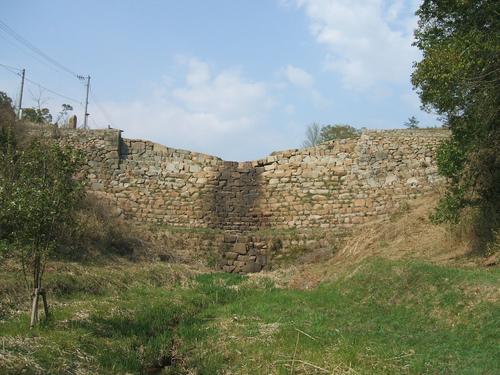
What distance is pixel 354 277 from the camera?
39.6 feet

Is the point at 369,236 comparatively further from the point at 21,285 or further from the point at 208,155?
the point at 21,285

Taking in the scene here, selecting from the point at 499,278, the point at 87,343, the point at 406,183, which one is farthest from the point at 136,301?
the point at 406,183

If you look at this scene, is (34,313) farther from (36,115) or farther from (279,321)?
(36,115)

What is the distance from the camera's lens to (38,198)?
27.8 feet

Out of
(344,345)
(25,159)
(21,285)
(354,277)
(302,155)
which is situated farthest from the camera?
(302,155)

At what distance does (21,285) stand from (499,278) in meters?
8.25

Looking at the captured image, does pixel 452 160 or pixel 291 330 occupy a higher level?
pixel 452 160

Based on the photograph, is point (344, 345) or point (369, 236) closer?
point (344, 345)

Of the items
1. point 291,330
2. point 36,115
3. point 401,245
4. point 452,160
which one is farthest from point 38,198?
point 36,115

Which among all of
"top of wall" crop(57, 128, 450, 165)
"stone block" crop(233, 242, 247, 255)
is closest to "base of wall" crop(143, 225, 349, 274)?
"stone block" crop(233, 242, 247, 255)

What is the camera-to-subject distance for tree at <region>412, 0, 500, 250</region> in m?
9.76

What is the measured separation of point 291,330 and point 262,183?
11547 mm

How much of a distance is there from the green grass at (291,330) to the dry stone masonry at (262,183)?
7015mm

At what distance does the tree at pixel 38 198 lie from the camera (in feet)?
27.6
